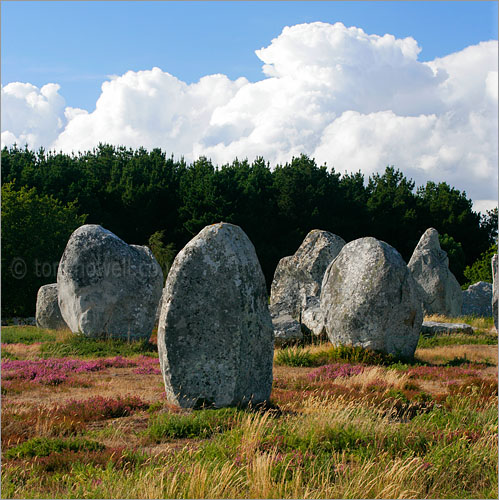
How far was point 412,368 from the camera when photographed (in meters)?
13.9

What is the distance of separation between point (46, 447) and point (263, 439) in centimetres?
273

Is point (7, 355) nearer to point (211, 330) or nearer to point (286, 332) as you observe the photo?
point (286, 332)

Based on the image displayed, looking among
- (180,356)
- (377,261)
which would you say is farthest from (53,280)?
(180,356)

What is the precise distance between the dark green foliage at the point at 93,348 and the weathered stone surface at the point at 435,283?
14.9 m

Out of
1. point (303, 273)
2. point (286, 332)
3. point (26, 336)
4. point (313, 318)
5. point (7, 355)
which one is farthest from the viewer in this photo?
point (303, 273)

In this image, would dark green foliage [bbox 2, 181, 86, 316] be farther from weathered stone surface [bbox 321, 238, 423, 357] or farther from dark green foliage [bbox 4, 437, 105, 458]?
dark green foliage [bbox 4, 437, 105, 458]

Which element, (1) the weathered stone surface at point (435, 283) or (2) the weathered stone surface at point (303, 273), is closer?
(2) the weathered stone surface at point (303, 273)

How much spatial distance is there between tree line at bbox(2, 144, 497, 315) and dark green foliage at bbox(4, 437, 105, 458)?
28.1 m

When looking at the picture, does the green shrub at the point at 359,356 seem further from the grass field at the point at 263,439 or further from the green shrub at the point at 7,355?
the green shrub at the point at 7,355

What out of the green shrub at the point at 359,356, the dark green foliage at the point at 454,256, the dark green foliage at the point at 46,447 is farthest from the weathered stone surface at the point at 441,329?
the dark green foliage at the point at 454,256

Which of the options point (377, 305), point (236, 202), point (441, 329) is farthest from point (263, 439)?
point (236, 202)

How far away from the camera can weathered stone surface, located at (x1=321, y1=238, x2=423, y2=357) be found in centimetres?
1486

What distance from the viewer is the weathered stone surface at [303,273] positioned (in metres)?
23.3

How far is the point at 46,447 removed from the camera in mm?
7309
